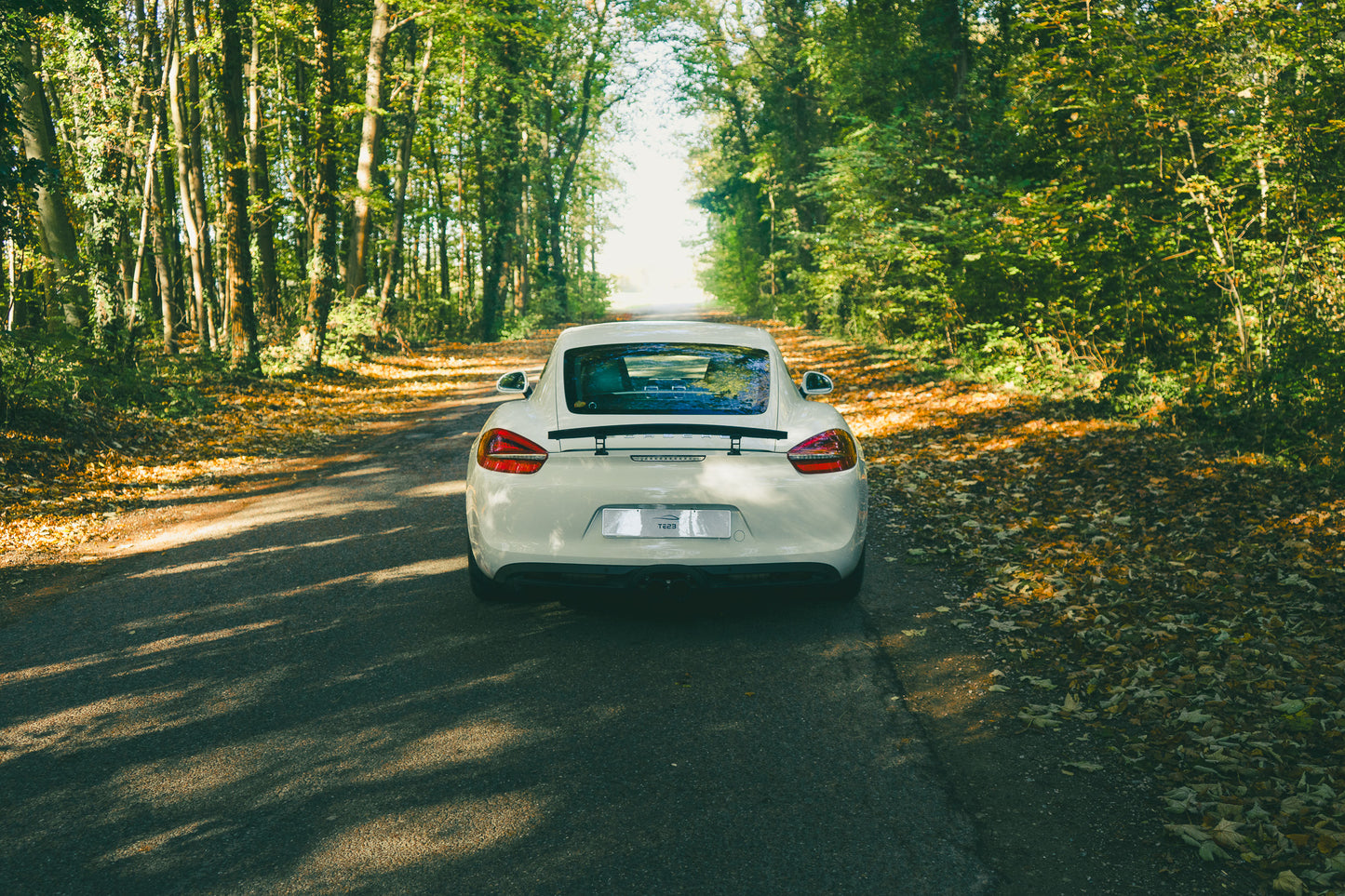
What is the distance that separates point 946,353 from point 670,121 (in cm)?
3191

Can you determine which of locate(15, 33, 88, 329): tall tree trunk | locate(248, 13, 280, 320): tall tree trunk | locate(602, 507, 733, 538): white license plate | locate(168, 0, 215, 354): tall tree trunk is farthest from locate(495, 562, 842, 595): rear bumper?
locate(248, 13, 280, 320): tall tree trunk

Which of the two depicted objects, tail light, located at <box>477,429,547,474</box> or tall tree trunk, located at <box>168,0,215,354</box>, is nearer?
tail light, located at <box>477,429,547,474</box>

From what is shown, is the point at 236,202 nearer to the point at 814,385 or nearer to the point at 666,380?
the point at 666,380

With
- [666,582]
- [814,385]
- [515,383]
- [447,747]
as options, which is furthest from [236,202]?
[447,747]

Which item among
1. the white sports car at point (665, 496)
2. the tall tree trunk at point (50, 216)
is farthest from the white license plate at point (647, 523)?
the tall tree trunk at point (50, 216)

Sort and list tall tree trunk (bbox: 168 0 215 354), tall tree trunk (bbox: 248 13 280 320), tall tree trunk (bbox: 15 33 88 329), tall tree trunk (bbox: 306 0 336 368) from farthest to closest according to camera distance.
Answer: tall tree trunk (bbox: 306 0 336 368) < tall tree trunk (bbox: 248 13 280 320) < tall tree trunk (bbox: 168 0 215 354) < tall tree trunk (bbox: 15 33 88 329)

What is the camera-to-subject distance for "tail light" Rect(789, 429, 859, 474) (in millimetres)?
4742

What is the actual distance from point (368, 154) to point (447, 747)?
744 inches

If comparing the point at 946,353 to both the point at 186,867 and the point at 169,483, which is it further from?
the point at 186,867

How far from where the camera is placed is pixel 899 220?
15.8 metres

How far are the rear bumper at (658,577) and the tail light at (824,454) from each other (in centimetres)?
50

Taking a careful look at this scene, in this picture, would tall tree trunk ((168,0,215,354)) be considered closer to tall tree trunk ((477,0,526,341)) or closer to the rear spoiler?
tall tree trunk ((477,0,526,341))

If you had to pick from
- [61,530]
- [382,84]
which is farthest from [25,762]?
[382,84]

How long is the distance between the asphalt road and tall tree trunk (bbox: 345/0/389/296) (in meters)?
15.5
